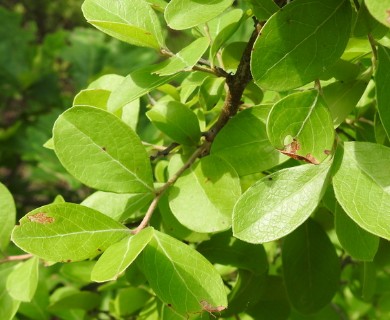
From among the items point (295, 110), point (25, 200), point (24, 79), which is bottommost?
point (25, 200)

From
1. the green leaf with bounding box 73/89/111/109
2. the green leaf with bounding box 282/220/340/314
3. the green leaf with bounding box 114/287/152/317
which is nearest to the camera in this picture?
the green leaf with bounding box 73/89/111/109

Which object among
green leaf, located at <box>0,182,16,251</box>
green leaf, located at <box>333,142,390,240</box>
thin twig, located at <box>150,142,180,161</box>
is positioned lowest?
green leaf, located at <box>0,182,16,251</box>

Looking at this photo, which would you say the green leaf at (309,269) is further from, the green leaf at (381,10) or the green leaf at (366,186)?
the green leaf at (381,10)

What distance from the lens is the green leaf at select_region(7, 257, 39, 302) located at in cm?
77

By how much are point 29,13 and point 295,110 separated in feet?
12.7

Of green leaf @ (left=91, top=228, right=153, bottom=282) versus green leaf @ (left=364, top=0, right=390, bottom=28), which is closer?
green leaf @ (left=364, top=0, right=390, bottom=28)

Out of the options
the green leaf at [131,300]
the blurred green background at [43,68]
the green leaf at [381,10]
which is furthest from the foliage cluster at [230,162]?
the blurred green background at [43,68]

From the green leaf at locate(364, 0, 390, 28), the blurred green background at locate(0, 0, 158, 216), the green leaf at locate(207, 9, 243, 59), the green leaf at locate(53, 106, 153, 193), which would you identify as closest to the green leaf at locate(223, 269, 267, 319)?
the green leaf at locate(53, 106, 153, 193)

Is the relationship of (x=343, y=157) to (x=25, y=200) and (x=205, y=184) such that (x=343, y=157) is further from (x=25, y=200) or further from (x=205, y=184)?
(x=25, y=200)

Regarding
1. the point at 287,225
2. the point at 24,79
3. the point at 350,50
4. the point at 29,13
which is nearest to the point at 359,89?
the point at 350,50

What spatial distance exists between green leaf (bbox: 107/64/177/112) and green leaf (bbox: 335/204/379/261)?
262mm

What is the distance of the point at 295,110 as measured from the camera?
0.56 meters

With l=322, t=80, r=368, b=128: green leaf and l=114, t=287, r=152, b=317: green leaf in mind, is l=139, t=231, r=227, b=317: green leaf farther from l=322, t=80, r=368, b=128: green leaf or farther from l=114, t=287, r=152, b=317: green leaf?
l=114, t=287, r=152, b=317: green leaf

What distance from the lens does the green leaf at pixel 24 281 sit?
77 centimetres
